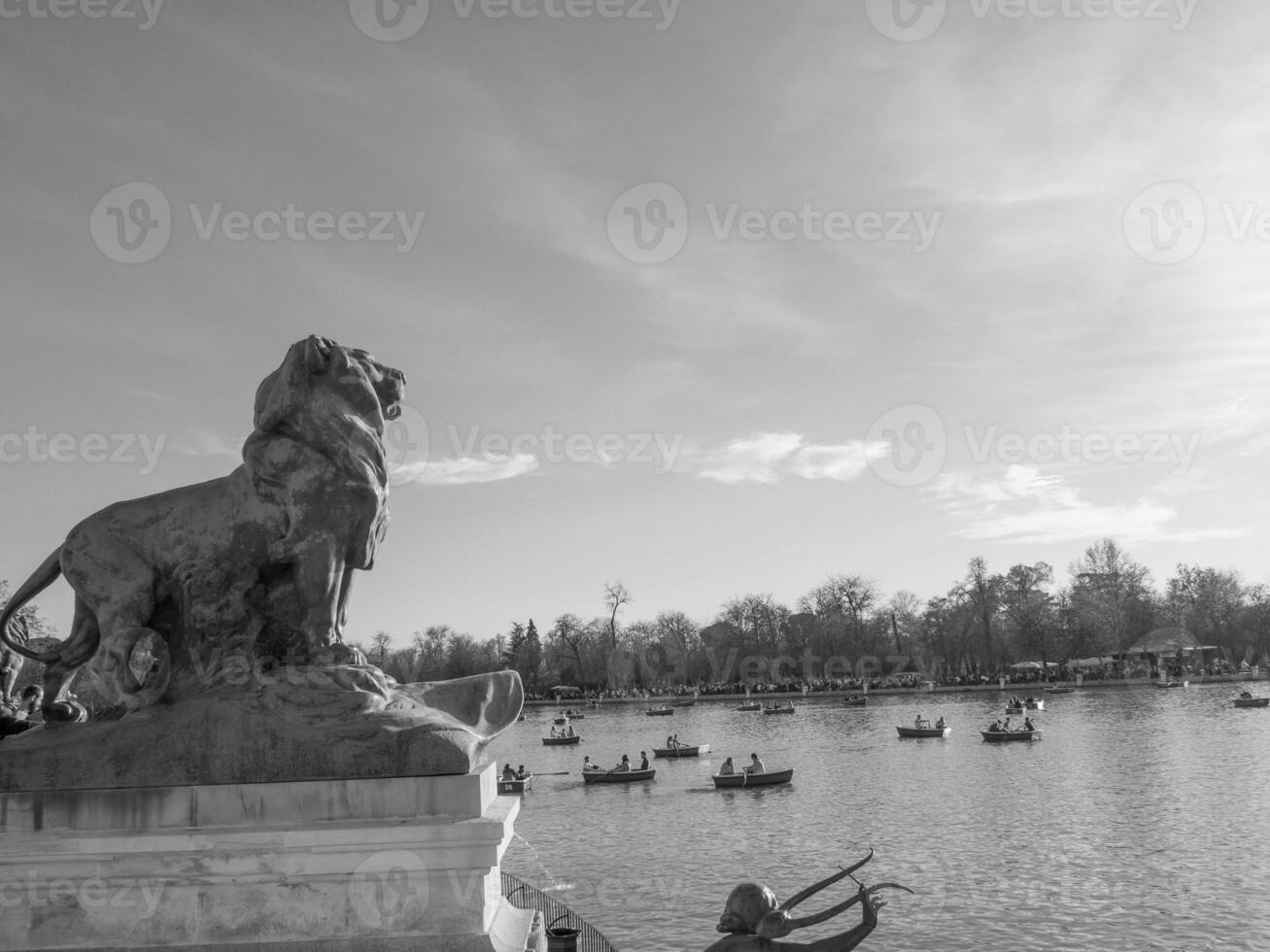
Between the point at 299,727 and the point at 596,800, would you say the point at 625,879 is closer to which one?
the point at 596,800

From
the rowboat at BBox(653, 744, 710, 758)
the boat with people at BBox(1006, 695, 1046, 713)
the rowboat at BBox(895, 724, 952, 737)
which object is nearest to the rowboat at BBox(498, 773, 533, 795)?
the rowboat at BBox(653, 744, 710, 758)

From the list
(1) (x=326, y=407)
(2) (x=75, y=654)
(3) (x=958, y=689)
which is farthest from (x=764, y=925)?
(3) (x=958, y=689)

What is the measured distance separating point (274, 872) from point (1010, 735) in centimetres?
4538

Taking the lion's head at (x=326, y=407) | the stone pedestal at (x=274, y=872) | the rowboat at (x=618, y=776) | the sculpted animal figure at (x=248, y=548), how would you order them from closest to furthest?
1. the stone pedestal at (x=274, y=872)
2. the sculpted animal figure at (x=248, y=548)
3. the lion's head at (x=326, y=407)
4. the rowboat at (x=618, y=776)

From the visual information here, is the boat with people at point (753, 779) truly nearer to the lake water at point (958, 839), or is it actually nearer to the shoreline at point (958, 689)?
the lake water at point (958, 839)

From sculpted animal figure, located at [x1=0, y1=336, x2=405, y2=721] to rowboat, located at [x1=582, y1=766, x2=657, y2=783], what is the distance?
34671 mm

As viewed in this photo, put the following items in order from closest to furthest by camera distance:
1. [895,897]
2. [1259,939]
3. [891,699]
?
[1259,939]
[895,897]
[891,699]

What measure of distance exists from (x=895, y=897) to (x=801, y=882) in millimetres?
2113

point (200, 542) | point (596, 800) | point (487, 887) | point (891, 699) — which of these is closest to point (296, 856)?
point (487, 887)

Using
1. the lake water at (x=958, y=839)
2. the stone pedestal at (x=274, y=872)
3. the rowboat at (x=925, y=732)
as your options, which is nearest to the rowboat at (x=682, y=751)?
the lake water at (x=958, y=839)

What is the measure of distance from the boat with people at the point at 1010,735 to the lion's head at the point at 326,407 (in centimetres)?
4472

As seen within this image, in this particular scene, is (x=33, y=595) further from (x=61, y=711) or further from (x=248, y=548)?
(x=248, y=548)

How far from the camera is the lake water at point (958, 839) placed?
16.9m

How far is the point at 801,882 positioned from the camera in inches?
783
